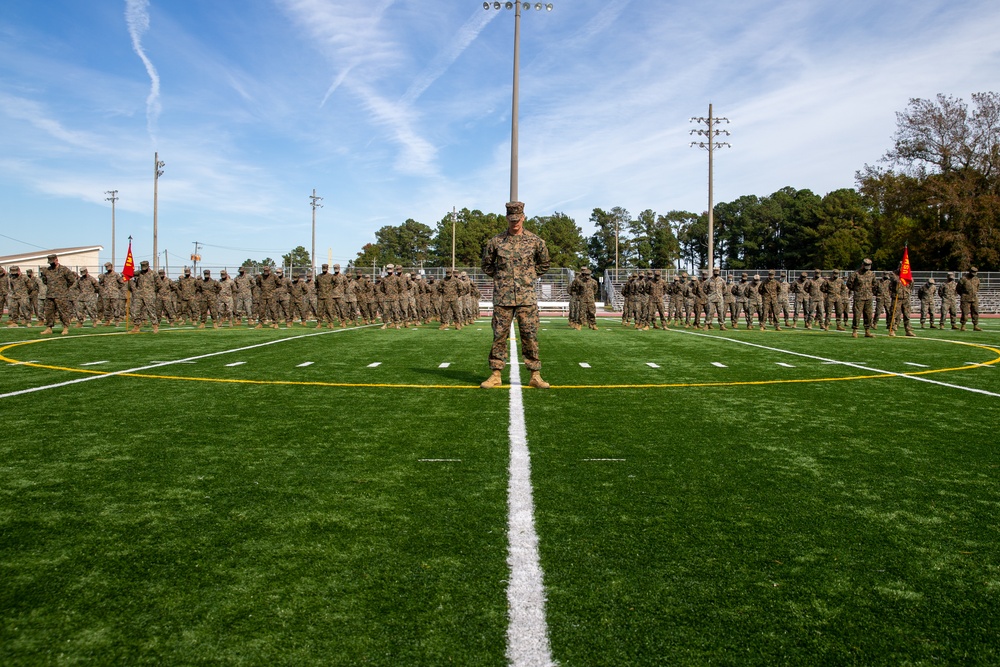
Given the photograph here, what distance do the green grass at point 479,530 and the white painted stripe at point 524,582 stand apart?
0.05m

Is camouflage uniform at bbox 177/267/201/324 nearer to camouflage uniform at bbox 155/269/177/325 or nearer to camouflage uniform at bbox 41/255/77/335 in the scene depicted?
camouflage uniform at bbox 155/269/177/325

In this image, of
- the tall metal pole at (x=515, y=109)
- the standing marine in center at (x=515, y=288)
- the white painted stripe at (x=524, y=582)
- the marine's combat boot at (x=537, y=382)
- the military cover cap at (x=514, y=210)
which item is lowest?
the white painted stripe at (x=524, y=582)

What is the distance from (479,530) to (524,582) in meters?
0.64

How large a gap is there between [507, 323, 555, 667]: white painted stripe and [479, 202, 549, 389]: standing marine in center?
393cm

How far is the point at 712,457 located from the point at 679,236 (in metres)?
120

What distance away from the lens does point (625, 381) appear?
9.55m

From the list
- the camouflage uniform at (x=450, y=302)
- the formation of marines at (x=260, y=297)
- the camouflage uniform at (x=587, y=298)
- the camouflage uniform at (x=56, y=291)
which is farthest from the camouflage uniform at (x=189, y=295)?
the camouflage uniform at (x=587, y=298)

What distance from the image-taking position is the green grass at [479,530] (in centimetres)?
243

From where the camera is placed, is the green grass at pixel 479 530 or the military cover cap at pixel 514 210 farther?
the military cover cap at pixel 514 210

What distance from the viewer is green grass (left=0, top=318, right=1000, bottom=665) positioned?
243 centimetres

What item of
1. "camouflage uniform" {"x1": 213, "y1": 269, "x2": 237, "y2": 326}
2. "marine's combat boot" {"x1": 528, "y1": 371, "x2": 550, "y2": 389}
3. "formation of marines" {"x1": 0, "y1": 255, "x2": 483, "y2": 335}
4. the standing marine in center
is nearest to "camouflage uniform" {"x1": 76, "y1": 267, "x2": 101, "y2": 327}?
"formation of marines" {"x1": 0, "y1": 255, "x2": 483, "y2": 335}

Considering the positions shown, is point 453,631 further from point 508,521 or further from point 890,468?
point 890,468

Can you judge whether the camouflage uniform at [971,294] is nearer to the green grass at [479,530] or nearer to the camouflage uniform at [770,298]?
the camouflage uniform at [770,298]

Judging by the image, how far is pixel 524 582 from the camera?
287cm
